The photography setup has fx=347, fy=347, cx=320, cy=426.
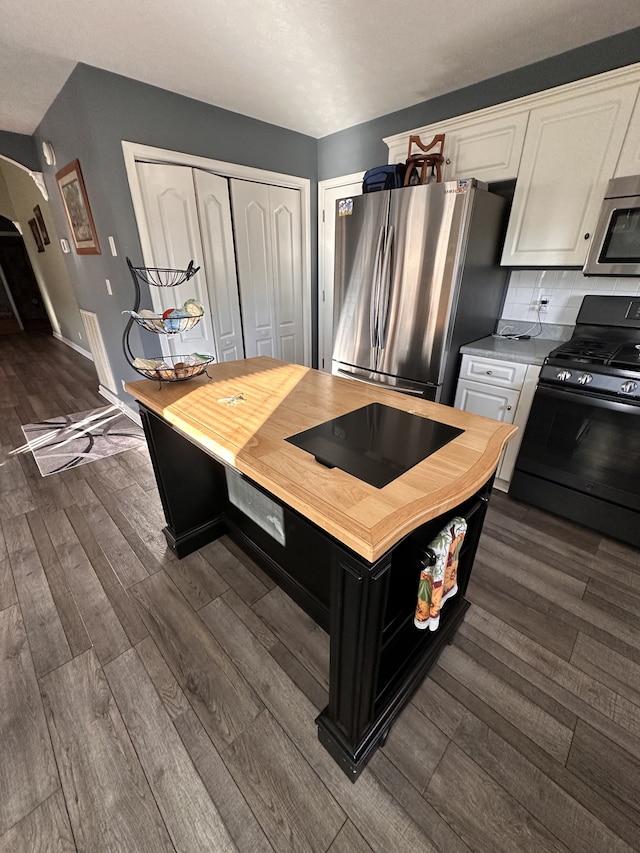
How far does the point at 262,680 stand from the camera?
129 centimetres

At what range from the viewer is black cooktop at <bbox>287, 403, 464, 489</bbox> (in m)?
0.91

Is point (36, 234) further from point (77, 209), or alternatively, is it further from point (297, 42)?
point (297, 42)

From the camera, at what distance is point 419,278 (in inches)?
86.6

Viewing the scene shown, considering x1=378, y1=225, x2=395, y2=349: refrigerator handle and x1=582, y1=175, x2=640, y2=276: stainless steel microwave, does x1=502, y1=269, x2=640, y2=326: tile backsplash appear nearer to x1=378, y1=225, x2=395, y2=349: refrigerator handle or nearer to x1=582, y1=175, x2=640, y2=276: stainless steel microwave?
x1=582, y1=175, x2=640, y2=276: stainless steel microwave

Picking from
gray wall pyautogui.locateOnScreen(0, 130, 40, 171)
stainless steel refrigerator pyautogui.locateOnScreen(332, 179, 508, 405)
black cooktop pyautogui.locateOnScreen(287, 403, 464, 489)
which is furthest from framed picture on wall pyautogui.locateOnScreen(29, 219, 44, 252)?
black cooktop pyautogui.locateOnScreen(287, 403, 464, 489)

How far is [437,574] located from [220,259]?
3.02 m

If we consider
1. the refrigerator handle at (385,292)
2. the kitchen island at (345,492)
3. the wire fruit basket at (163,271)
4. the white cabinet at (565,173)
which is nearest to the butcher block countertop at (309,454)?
the kitchen island at (345,492)

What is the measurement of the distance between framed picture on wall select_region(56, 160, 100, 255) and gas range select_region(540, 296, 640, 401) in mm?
3490

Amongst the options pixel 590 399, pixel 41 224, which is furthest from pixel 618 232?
pixel 41 224

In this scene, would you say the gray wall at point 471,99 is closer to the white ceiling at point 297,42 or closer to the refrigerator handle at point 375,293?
the white ceiling at point 297,42

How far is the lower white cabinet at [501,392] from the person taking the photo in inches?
82.4

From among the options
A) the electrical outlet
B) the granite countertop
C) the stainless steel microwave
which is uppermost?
the stainless steel microwave

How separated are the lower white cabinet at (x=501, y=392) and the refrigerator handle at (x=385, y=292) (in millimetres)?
576

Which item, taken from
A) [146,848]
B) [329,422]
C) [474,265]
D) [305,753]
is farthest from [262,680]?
[474,265]
